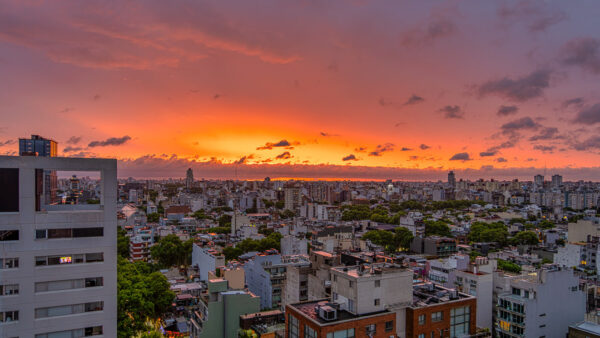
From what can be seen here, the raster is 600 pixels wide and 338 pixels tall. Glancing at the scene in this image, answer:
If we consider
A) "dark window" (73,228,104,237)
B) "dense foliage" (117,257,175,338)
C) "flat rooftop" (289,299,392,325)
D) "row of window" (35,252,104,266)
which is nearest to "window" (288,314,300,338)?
"flat rooftop" (289,299,392,325)

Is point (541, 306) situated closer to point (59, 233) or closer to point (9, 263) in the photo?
point (59, 233)

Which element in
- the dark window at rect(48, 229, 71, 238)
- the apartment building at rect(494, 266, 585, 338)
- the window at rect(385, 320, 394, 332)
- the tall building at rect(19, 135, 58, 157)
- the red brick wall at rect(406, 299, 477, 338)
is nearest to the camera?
the dark window at rect(48, 229, 71, 238)

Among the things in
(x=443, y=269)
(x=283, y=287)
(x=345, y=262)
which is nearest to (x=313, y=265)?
(x=345, y=262)

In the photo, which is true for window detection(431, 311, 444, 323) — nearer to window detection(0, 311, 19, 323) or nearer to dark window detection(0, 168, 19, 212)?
window detection(0, 311, 19, 323)

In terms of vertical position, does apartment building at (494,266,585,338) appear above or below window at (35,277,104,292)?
below

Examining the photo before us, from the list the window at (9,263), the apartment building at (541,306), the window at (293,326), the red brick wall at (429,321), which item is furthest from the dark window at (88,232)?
the apartment building at (541,306)

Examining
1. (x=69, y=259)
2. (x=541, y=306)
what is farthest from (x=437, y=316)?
(x=69, y=259)

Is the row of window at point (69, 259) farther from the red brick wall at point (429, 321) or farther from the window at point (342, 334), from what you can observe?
the red brick wall at point (429, 321)
